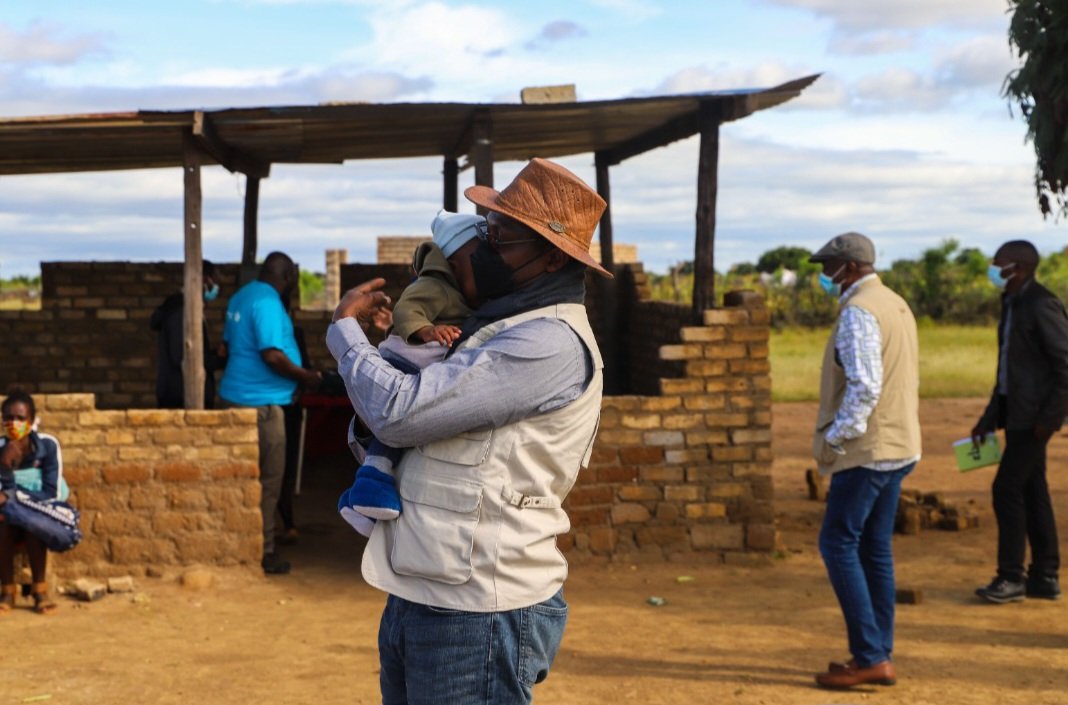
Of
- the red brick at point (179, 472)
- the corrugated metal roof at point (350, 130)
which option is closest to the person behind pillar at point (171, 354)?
the red brick at point (179, 472)

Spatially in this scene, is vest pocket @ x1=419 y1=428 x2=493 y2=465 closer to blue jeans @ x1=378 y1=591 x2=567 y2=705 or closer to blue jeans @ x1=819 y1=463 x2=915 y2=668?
blue jeans @ x1=378 y1=591 x2=567 y2=705

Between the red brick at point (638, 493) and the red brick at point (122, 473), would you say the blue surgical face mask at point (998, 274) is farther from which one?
the red brick at point (122, 473)

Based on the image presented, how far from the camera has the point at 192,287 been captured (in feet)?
25.7

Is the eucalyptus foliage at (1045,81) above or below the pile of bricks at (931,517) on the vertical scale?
above

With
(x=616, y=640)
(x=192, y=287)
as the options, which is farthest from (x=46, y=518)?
(x=616, y=640)

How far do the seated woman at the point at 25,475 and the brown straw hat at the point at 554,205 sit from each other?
4.99 meters

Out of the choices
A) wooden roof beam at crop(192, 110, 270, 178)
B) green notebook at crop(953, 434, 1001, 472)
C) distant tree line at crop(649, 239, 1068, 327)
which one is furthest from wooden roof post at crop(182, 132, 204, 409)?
distant tree line at crop(649, 239, 1068, 327)

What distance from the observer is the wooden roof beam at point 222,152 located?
745 cm

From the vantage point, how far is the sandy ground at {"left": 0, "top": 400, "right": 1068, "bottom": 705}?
18.2ft

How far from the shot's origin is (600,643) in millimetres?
6348

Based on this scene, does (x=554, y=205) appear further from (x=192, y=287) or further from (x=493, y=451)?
(x=192, y=287)

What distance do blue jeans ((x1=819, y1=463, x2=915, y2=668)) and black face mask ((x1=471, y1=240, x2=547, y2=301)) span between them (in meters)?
2.91

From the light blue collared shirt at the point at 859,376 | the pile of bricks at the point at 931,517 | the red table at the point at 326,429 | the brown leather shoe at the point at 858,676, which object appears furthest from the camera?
the red table at the point at 326,429

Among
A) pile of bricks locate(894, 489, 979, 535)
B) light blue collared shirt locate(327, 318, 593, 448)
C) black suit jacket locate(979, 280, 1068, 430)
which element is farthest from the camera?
pile of bricks locate(894, 489, 979, 535)
